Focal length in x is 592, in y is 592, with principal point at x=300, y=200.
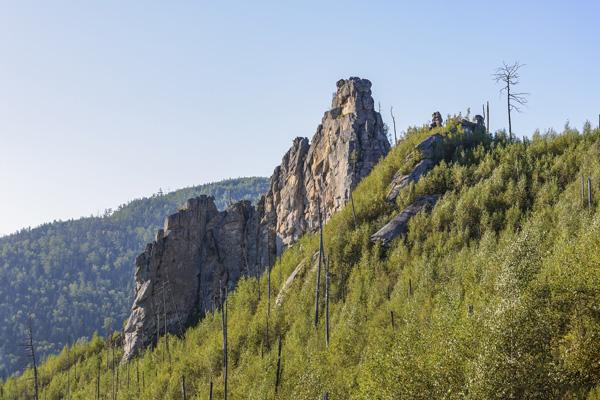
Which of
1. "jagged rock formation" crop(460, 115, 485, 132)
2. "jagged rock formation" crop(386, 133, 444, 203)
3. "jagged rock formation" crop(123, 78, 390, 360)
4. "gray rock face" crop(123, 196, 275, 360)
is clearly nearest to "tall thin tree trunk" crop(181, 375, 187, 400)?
"jagged rock formation" crop(123, 78, 390, 360)

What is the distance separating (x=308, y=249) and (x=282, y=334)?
1617 centimetres

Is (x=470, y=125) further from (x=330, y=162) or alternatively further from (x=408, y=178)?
(x=330, y=162)

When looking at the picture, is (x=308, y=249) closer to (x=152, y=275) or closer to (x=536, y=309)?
(x=152, y=275)

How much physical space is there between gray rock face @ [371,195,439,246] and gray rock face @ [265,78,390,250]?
845 inches

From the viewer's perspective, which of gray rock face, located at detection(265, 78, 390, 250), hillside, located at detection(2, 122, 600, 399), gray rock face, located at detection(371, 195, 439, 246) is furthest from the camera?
gray rock face, located at detection(265, 78, 390, 250)

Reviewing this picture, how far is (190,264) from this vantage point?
114 m

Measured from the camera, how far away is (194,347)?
89812mm

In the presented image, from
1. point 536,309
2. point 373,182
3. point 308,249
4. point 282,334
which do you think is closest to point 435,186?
point 373,182

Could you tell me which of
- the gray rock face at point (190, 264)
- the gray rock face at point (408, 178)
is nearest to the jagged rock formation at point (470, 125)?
the gray rock face at point (408, 178)

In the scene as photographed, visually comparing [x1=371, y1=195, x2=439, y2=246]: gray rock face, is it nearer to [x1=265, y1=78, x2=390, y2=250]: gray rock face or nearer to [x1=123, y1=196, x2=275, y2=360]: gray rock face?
[x1=265, y1=78, x2=390, y2=250]: gray rock face

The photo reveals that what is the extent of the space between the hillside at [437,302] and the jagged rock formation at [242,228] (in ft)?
29.5

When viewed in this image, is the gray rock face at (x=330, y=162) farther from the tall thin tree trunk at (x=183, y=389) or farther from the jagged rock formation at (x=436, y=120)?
the tall thin tree trunk at (x=183, y=389)

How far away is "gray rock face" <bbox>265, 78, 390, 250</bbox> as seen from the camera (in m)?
102

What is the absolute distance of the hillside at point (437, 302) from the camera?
3712cm
